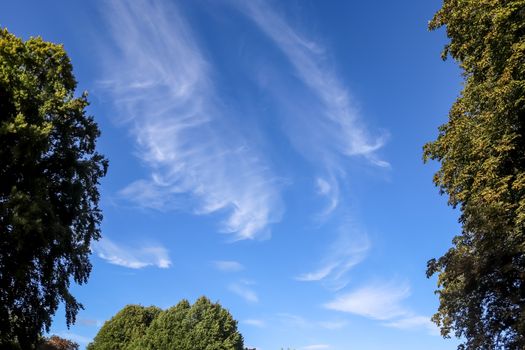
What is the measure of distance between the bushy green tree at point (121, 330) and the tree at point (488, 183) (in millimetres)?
55793

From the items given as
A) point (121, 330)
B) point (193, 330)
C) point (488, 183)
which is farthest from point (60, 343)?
point (488, 183)

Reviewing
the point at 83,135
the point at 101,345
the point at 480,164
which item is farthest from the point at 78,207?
the point at 101,345

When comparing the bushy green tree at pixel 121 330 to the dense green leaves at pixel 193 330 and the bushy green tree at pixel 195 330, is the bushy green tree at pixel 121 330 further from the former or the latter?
the bushy green tree at pixel 195 330

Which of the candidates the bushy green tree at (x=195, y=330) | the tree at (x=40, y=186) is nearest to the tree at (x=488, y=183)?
the tree at (x=40, y=186)

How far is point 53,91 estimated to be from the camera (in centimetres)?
2441

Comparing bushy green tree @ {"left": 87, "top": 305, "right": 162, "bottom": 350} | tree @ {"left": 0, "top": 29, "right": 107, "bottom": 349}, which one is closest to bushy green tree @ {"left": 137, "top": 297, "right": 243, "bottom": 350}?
bushy green tree @ {"left": 87, "top": 305, "right": 162, "bottom": 350}

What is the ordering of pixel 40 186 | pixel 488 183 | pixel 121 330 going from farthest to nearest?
1. pixel 121 330
2. pixel 40 186
3. pixel 488 183

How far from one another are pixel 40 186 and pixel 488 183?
20492mm

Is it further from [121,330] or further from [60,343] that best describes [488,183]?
[60,343]

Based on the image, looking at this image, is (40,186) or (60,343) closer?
(40,186)

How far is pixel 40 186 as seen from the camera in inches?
863

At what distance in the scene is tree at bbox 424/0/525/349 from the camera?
17203 mm

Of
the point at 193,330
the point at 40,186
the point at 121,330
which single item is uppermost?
the point at 121,330

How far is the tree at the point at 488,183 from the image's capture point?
1720 cm
